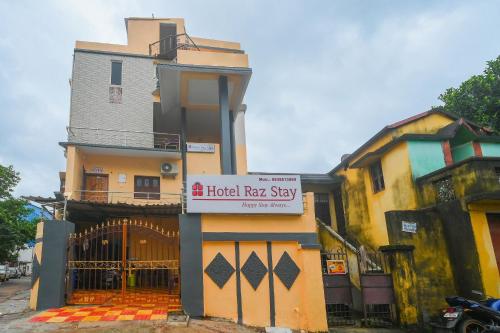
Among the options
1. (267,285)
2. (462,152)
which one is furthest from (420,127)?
(267,285)

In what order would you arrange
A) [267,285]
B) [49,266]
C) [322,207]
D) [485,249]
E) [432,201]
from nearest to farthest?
[49,266]
[267,285]
[485,249]
[432,201]
[322,207]

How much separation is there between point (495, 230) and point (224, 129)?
968cm

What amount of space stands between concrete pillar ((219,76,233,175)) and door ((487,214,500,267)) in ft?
28.3

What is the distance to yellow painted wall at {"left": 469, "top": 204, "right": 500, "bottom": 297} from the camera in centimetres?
1073

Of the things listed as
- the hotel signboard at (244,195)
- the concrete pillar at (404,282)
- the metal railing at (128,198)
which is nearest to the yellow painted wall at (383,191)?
the concrete pillar at (404,282)

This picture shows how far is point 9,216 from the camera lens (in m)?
21.6

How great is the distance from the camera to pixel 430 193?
12969 mm

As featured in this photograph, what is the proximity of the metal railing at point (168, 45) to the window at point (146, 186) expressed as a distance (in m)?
6.58

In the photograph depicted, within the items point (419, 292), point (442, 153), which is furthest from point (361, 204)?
point (419, 292)

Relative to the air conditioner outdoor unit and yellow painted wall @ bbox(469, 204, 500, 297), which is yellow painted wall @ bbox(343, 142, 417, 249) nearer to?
yellow painted wall @ bbox(469, 204, 500, 297)

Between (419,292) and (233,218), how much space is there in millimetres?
6079

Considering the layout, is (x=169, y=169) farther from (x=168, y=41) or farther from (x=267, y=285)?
(x=267, y=285)

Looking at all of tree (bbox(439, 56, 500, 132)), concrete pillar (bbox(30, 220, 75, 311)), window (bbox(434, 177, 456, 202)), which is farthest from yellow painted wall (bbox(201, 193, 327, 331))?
tree (bbox(439, 56, 500, 132))

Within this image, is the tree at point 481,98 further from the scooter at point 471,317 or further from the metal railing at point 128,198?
the metal railing at point 128,198
